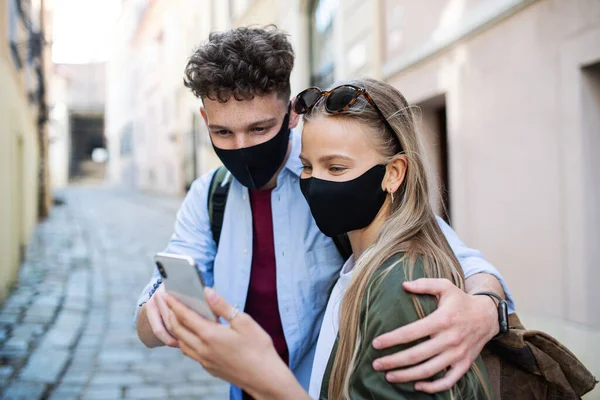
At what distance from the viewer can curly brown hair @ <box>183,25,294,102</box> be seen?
6.68 feet

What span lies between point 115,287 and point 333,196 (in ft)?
23.8

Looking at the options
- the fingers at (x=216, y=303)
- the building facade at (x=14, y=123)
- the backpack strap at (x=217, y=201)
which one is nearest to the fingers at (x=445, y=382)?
the fingers at (x=216, y=303)

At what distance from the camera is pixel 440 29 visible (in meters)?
5.69

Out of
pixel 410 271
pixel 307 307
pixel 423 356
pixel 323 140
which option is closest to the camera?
pixel 423 356

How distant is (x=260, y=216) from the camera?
7.53 feet

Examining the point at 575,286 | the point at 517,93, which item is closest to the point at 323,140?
the point at 575,286

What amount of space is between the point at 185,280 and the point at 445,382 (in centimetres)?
64

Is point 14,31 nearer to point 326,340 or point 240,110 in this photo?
point 240,110

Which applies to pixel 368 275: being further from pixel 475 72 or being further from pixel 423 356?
pixel 475 72

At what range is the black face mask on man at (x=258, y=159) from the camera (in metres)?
2.19

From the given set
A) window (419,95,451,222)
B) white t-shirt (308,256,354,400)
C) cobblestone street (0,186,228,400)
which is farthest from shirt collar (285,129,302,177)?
window (419,95,451,222)

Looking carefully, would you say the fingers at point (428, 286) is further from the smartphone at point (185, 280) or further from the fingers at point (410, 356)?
the smartphone at point (185, 280)

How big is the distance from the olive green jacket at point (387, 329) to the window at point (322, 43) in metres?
8.02

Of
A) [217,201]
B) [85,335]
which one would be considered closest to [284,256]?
[217,201]
